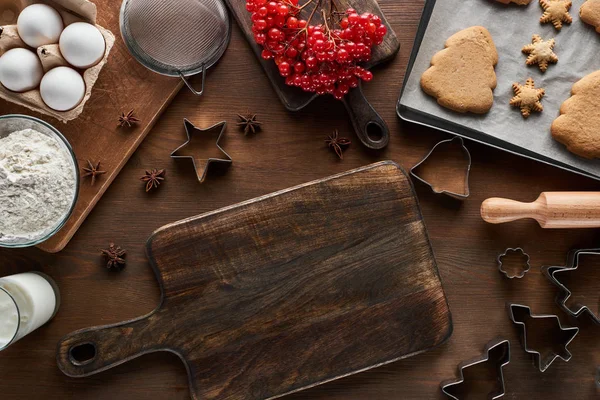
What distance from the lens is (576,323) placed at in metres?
1.35

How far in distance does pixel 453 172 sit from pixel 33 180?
947 mm

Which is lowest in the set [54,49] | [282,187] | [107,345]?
[107,345]

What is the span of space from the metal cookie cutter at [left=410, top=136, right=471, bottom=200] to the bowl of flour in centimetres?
78

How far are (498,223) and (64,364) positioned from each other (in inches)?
42.7

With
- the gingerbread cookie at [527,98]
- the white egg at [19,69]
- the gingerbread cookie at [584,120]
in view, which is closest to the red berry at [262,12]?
the white egg at [19,69]

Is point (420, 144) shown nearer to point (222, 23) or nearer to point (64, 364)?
point (222, 23)

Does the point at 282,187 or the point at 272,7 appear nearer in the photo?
the point at 272,7

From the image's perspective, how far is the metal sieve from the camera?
48.6 inches

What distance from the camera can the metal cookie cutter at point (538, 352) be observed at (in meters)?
1.29

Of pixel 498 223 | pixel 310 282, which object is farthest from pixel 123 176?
pixel 498 223

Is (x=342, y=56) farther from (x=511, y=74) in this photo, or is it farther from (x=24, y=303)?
(x=24, y=303)

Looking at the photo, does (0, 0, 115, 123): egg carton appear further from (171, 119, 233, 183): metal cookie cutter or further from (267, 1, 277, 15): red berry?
(267, 1, 277, 15): red berry

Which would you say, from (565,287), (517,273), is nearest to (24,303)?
(517,273)

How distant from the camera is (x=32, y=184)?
110 centimetres
